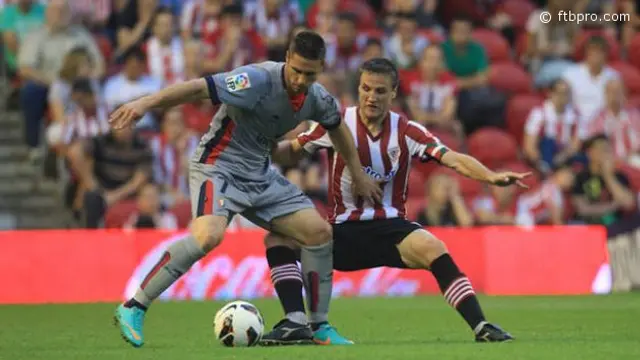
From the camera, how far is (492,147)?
18562 millimetres

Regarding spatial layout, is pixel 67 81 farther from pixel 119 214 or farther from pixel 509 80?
pixel 509 80

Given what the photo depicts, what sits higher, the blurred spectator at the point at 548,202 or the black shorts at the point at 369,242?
the black shorts at the point at 369,242

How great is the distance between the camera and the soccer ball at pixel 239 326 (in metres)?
9.38

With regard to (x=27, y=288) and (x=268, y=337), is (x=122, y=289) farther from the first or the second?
(x=268, y=337)

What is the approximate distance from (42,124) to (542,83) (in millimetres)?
6909

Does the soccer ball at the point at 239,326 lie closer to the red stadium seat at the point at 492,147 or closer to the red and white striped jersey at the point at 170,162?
the red and white striped jersey at the point at 170,162

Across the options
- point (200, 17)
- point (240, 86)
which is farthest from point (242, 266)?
point (240, 86)

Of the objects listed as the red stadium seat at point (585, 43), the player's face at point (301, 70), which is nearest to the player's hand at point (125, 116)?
the player's face at point (301, 70)

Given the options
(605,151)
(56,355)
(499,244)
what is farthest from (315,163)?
(56,355)

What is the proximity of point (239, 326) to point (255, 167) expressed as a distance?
1.02 m

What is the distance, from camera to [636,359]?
8188 mm

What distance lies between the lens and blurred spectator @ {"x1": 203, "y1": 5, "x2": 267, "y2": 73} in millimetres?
18250

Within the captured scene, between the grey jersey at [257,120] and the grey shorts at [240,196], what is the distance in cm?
6

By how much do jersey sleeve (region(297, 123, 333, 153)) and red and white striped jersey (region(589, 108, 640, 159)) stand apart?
946cm
